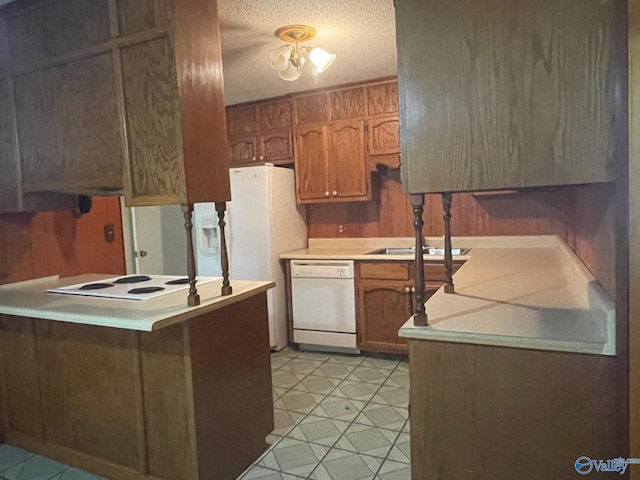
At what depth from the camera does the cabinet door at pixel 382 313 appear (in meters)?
3.35

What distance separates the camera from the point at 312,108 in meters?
3.84

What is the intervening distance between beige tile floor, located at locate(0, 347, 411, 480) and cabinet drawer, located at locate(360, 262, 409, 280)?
2.39ft

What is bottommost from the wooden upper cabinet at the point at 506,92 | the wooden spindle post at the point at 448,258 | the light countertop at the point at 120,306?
the light countertop at the point at 120,306

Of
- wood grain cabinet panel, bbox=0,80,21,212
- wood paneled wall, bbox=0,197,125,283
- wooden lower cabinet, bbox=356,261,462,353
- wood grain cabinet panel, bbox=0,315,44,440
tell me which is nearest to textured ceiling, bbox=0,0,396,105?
wood grain cabinet panel, bbox=0,80,21,212

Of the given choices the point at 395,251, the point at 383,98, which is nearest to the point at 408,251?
the point at 395,251

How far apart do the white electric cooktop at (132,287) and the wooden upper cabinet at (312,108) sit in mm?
2137

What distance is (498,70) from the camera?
1098 millimetres

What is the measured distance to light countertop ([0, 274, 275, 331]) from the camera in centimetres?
158

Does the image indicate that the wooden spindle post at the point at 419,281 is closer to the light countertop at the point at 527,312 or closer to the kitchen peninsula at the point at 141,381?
the light countertop at the point at 527,312

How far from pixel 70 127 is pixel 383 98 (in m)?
2.50

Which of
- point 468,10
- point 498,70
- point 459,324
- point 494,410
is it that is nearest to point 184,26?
point 468,10

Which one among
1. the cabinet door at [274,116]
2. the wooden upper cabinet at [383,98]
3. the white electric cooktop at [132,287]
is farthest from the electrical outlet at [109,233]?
the wooden upper cabinet at [383,98]

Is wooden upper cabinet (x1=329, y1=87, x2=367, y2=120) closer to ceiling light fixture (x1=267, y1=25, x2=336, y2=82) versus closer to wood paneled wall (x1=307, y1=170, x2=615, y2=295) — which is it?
wood paneled wall (x1=307, y1=170, x2=615, y2=295)

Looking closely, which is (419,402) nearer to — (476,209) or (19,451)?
(19,451)
